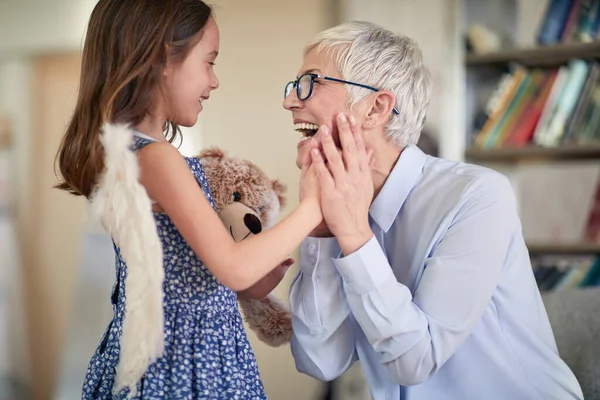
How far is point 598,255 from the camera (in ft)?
8.28

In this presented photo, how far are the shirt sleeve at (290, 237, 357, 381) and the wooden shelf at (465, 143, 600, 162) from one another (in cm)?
140

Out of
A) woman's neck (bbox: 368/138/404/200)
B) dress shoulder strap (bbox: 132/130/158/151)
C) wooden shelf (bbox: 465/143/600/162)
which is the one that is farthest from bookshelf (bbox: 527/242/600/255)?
dress shoulder strap (bbox: 132/130/158/151)

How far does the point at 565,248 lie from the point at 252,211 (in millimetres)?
1601

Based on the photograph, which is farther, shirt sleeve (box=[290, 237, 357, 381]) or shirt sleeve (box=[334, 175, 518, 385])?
shirt sleeve (box=[290, 237, 357, 381])

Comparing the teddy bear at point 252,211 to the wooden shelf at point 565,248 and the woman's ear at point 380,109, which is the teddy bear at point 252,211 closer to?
the woman's ear at point 380,109

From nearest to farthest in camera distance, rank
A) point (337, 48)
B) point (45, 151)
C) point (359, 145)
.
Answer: point (359, 145) < point (337, 48) < point (45, 151)

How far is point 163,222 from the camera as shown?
3.80 feet

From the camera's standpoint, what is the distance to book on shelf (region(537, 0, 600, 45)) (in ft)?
8.15

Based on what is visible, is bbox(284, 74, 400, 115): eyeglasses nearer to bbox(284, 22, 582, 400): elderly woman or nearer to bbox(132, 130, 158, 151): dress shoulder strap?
bbox(284, 22, 582, 400): elderly woman

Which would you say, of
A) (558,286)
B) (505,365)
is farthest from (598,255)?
(505,365)

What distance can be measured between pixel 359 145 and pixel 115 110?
17.2 inches

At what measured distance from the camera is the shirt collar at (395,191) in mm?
1402

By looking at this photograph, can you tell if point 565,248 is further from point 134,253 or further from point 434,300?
point 134,253

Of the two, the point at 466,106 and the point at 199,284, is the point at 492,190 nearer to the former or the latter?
the point at 199,284
